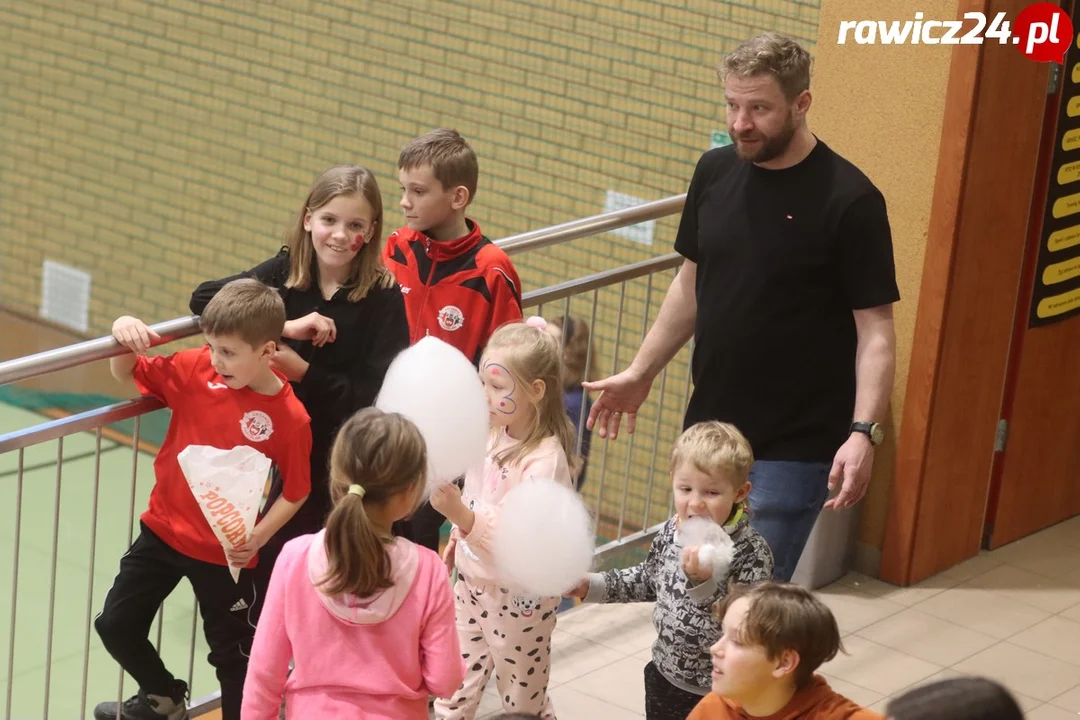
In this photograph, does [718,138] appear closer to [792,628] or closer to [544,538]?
[544,538]

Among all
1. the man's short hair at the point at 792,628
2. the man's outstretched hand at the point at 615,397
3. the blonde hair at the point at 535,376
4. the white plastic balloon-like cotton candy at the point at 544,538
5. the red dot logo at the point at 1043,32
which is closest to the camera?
the man's short hair at the point at 792,628

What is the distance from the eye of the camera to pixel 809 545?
4.94 m

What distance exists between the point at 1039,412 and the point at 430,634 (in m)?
3.63

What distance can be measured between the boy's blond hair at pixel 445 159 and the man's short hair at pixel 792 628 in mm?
1628

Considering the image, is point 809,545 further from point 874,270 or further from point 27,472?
point 27,472

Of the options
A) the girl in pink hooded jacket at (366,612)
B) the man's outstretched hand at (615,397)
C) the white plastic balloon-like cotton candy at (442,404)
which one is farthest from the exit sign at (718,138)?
the girl in pink hooded jacket at (366,612)

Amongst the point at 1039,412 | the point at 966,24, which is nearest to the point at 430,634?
the point at 966,24

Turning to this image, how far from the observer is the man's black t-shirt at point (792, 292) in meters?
3.16

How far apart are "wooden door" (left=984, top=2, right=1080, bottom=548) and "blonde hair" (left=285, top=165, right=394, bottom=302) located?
2.78 m

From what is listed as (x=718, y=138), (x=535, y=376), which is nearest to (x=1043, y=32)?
(x=718, y=138)

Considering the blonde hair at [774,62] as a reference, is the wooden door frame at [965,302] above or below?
below

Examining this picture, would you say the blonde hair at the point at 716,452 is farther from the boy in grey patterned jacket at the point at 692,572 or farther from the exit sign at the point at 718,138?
the exit sign at the point at 718,138

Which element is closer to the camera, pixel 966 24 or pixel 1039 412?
pixel 966 24

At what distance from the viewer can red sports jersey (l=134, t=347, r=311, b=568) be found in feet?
10.4
